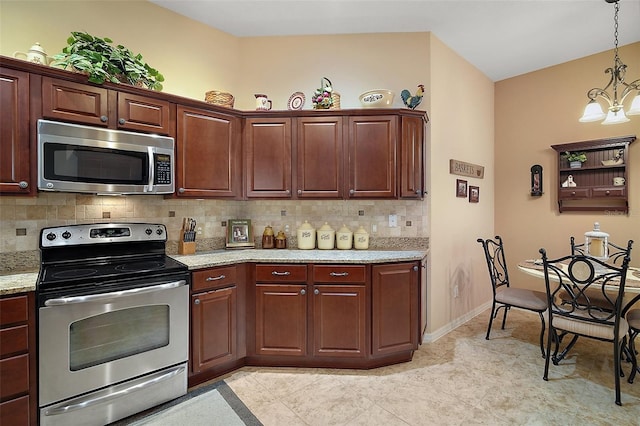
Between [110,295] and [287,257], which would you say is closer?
[110,295]

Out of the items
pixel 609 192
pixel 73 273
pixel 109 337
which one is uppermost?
pixel 609 192

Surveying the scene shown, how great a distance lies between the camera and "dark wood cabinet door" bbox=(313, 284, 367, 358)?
2.55m

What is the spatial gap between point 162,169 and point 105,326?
45.3 inches

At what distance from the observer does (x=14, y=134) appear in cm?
192

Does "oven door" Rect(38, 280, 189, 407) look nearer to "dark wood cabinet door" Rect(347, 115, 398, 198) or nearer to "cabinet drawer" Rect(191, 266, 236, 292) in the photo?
"cabinet drawer" Rect(191, 266, 236, 292)

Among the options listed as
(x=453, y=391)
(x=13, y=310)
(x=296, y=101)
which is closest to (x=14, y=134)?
(x=13, y=310)

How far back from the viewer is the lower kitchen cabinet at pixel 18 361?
1.67 meters

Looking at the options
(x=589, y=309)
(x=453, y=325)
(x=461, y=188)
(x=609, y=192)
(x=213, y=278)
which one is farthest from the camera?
(x=461, y=188)

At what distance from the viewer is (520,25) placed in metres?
3.02

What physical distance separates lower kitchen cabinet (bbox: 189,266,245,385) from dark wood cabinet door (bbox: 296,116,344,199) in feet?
3.23

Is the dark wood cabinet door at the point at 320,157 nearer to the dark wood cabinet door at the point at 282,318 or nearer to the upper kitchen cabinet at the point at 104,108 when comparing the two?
the dark wood cabinet door at the point at 282,318

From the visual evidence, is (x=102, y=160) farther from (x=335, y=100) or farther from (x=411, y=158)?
(x=411, y=158)

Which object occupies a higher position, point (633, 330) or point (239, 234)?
point (239, 234)

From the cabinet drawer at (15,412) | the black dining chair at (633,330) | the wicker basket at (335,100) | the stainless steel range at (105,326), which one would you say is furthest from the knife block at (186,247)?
the black dining chair at (633,330)
